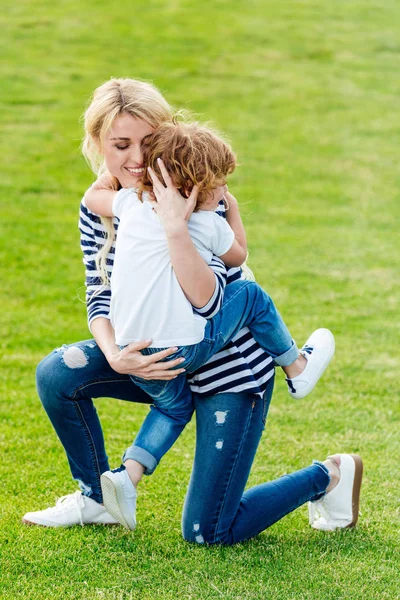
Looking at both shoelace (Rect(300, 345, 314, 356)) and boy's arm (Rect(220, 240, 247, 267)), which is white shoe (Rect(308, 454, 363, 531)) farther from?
boy's arm (Rect(220, 240, 247, 267))

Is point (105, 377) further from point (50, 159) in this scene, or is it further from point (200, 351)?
point (50, 159)

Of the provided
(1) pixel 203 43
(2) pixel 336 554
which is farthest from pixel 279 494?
(1) pixel 203 43

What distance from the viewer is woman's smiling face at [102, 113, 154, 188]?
135 inches

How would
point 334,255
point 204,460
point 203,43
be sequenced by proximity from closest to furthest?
point 204,460, point 334,255, point 203,43

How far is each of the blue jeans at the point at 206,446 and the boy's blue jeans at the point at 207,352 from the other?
0.11 metres

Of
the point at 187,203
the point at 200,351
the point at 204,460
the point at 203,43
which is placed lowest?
the point at 203,43

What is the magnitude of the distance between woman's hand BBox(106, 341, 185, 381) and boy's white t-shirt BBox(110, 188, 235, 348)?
0.04 metres

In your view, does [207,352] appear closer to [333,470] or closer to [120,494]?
[120,494]

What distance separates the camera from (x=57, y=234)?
8625 mm

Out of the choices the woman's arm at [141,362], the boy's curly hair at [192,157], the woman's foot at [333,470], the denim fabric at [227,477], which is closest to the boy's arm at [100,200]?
the boy's curly hair at [192,157]

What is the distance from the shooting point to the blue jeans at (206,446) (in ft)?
11.5

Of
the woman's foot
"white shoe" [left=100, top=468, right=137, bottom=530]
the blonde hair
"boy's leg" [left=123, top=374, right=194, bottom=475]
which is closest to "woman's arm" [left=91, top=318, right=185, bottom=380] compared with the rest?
"boy's leg" [left=123, top=374, right=194, bottom=475]

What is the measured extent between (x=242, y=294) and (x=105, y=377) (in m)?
0.69

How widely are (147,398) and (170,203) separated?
3.06ft
